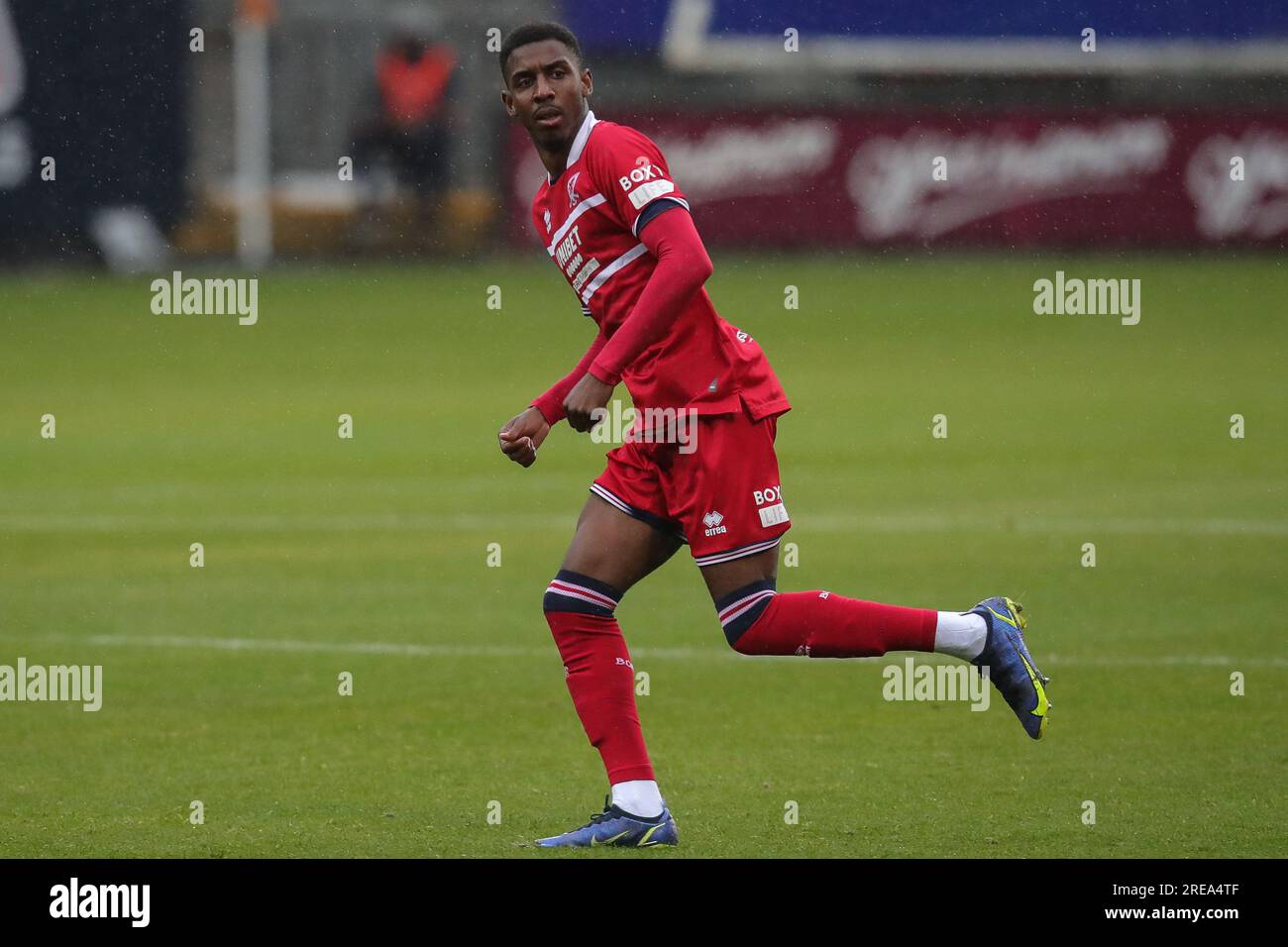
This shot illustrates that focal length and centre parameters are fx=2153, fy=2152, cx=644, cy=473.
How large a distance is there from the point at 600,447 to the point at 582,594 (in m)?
11.4

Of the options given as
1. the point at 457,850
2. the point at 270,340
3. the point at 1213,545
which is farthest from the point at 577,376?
the point at 270,340

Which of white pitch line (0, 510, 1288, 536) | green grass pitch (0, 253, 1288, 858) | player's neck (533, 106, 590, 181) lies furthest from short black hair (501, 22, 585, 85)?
white pitch line (0, 510, 1288, 536)

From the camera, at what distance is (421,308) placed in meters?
28.5

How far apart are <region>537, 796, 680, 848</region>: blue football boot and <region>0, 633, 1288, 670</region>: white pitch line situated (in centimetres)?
353

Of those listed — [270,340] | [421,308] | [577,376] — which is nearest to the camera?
[577,376]

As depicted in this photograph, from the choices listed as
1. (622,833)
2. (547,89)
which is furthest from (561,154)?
(622,833)

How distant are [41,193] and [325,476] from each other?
16.5 metres

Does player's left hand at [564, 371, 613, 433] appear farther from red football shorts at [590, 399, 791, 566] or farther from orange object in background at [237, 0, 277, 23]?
orange object in background at [237, 0, 277, 23]

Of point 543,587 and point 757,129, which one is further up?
point 757,129

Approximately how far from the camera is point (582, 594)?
676 centimetres

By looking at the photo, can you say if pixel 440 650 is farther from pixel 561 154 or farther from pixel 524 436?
pixel 561 154

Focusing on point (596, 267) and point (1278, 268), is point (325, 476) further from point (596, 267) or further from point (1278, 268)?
point (1278, 268)

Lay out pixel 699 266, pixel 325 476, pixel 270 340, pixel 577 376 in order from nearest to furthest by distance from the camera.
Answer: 1. pixel 699 266
2. pixel 577 376
3. pixel 325 476
4. pixel 270 340

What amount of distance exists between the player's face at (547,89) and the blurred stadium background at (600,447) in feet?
7.34
